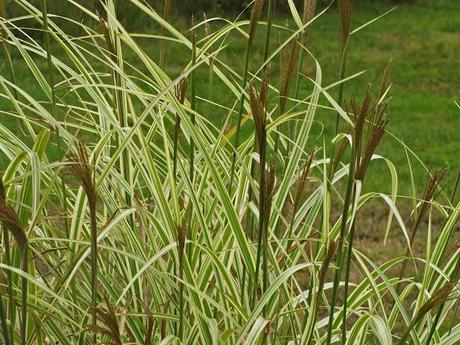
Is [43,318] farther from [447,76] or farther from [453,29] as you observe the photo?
[453,29]

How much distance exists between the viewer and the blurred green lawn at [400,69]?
18.4 feet

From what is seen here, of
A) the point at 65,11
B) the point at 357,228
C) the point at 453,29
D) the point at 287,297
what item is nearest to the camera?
the point at 287,297

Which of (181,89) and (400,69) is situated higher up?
(181,89)

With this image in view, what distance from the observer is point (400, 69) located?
7223mm

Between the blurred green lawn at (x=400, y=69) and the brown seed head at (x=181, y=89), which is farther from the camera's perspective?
the blurred green lawn at (x=400, y=69)

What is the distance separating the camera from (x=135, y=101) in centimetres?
578

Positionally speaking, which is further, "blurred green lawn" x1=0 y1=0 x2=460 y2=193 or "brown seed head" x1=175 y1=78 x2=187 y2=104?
"blurred green lawn" x1=0 y1=0 x2=460 y2=193

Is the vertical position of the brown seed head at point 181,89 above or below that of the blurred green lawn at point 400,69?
above

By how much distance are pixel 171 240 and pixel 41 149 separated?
30cm

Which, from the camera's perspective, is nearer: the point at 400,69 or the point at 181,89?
the point at 181,89

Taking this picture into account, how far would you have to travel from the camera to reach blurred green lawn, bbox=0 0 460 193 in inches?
221

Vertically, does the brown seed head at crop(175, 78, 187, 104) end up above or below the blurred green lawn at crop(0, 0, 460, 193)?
above

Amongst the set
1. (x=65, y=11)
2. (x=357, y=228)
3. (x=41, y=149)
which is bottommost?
(x=357, y=228)

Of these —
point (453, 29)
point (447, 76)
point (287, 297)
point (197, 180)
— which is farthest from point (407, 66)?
point (287, 297)
